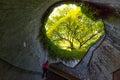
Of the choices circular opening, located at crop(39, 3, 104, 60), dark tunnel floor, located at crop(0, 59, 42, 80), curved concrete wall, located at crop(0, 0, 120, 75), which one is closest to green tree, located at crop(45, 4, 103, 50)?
circular opening, located at crop(39, 3, 104, 60)

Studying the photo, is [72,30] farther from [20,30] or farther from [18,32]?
[18,32]

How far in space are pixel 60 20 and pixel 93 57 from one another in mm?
9283

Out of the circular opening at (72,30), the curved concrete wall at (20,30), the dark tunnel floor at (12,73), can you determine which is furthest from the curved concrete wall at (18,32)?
the circular opening at (72,30)

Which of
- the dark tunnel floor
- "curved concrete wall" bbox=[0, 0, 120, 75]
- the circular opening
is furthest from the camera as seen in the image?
the circular opening

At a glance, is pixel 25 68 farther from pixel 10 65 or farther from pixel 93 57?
pixel 93 57

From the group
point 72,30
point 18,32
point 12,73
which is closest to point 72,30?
point 72,30

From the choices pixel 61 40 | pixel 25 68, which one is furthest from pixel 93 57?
pixel 61 40

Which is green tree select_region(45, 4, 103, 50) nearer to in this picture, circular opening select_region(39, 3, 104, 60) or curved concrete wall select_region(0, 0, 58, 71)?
circular opening select_region(39, 3, 104, 60)

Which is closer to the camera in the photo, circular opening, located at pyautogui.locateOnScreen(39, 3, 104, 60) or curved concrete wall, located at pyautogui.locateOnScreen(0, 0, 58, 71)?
curved concrete wall, located at pyautogui.locateOnScreen(0, 0, 58, 71)

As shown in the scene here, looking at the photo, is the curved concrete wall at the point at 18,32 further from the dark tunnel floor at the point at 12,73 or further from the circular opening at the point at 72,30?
the circular opening at the point at 72,30

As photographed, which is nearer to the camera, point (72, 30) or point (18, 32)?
point (18, 32)

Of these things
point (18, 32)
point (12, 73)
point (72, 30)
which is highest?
point (18, 32)

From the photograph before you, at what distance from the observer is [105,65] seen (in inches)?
329

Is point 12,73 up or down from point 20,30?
down
